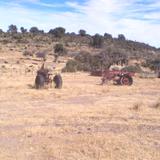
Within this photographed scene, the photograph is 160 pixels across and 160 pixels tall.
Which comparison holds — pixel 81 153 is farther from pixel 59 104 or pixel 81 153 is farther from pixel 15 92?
pixel 15 92

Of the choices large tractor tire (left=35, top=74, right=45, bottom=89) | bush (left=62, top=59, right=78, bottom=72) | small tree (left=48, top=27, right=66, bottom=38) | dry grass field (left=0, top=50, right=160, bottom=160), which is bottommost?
dry grass field (left=0, top=50, right=160, bottom=160)

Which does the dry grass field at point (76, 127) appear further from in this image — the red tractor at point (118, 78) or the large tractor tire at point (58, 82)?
the red tractor at point (118, 78)

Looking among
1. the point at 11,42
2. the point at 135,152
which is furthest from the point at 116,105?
the point at 11,42

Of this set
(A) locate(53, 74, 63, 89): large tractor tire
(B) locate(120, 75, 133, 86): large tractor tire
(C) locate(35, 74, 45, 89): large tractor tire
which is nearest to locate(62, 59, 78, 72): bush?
(B) locate(120, 75, 133, 86): large tractor tire

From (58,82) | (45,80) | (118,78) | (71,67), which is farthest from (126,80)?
(71,67)

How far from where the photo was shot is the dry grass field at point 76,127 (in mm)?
11383

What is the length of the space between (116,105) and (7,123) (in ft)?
20.9

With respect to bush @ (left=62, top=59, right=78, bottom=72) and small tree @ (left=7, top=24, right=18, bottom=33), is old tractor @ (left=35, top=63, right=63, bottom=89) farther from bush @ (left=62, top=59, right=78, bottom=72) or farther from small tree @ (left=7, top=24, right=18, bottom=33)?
small tree @ (left=7, top=24, right=18, bottom=33)

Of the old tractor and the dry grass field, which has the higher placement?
the old tractor

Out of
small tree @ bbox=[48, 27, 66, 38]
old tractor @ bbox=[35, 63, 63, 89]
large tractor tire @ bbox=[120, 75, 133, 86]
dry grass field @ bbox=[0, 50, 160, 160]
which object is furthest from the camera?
small tree @ bbox=[48, 27, 66, 38]

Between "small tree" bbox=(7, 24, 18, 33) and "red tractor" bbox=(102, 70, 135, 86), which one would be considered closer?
"red tractor" bbox=(102, 70, 135, 86)

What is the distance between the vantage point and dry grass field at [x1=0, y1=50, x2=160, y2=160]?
11383 mm

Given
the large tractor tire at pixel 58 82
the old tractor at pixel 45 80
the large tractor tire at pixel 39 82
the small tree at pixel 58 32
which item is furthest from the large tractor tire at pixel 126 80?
Answer: the small tree at pixel 58 32

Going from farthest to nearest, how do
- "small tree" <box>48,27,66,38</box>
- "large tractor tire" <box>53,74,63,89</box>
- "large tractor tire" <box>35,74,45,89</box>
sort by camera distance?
"small tree" <box>48,27,66,38</box>, "large tractor tire" <box>53,74,63,89</box>, "large tractor tire" <box>35,74,45,89</box>
